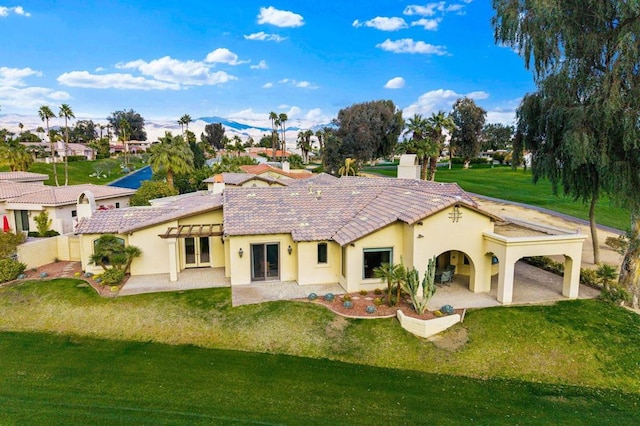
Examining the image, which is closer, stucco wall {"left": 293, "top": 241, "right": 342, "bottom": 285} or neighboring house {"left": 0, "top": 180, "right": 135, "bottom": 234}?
stucco wall {"left": 293, "top": 241, "right": 342, "bottom": 285}

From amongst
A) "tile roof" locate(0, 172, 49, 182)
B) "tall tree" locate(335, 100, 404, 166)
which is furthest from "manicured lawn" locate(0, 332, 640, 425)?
"tall tree" locate(335, 100, 404, 166)

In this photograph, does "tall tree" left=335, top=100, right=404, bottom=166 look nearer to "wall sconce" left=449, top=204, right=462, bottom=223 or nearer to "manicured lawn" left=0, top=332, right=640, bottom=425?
"wall sconce" left=449, top=204, right=462, bottom=223

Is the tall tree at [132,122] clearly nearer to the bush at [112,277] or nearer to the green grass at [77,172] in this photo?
the green grass at [77,172]

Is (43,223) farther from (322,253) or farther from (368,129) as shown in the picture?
(368,129)

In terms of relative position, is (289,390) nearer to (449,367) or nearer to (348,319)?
(348,319)

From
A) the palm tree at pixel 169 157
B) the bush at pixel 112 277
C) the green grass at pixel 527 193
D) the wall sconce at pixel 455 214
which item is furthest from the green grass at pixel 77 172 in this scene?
the wall sconce at pixel 455 214

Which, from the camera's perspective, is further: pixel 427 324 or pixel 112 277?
pixel 112 277

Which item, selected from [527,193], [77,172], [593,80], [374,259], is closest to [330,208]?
[374,259]
